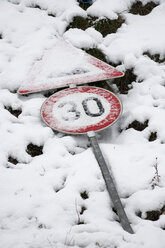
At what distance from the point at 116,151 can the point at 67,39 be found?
2337 millimetres

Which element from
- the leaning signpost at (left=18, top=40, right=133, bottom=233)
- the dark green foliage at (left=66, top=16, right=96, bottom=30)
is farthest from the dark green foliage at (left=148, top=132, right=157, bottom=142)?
the dark green foliage at (left=66, top=16, right=96, bottom=30)

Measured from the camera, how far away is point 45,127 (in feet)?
8.49

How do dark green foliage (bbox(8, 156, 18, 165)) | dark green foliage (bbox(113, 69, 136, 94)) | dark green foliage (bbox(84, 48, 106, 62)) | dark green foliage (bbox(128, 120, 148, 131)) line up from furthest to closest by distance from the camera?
dark green foliage (bbox(84, 48, 106, 62))
dark green foliage (bbox(113, 69, 136, 94))
dark green foliage (bbox(128, 120, 148, 131))
dark green foliage (bbox(8, 156, 18, 165))

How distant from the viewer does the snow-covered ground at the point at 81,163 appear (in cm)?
168

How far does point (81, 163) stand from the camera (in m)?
2.23

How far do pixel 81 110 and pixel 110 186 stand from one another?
96 cm

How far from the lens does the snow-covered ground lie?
5.50ft

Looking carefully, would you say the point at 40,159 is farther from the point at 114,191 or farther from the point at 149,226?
the point at 149,226

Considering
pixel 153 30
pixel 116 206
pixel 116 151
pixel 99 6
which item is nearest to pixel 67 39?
pixel 99 6

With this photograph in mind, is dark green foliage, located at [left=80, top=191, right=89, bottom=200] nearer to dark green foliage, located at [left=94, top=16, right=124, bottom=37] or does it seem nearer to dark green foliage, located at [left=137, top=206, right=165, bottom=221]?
dark green foliage, located at [left=137, top=206, right=165, bottom=221]

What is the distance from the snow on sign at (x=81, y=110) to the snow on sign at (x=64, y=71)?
155 mm

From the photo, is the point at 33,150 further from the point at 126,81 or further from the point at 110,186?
the point at 126,81

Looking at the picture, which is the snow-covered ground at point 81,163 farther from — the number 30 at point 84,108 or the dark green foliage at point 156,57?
the number 30 at point 84,108

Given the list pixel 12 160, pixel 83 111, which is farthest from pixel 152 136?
pixel 12 160
